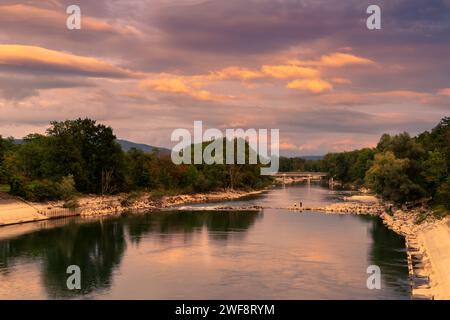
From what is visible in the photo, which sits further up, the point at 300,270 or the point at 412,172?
the point at 412,172

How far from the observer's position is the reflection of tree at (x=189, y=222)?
222 feet

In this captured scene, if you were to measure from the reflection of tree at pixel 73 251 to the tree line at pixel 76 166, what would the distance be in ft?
45.9

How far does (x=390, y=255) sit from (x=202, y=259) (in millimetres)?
17328

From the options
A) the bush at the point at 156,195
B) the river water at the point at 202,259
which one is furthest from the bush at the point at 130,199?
the river water at the point at 202,259

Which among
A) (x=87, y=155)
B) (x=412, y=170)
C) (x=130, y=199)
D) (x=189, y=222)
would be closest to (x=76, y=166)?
(x=87, y=155)

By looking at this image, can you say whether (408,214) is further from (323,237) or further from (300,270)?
(300,270)

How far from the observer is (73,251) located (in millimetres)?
54812

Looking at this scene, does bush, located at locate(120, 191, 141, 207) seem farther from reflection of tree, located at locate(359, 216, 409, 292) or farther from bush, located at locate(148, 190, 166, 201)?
reflection of tree, located at locate(359, 216, 409, 292)

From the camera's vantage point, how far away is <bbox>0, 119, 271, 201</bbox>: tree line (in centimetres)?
8288

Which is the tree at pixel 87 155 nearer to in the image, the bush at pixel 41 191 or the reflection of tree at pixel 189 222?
the bush at pixel 41 191

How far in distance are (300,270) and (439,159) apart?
30.6m

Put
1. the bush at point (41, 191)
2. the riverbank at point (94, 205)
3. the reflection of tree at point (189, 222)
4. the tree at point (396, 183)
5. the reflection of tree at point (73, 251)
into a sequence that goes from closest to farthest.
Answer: the reflection of tree at point (73, 251) → the reflection of tree at point (189, 222) → the riverbank at point (94, 205) → the tree at point (396, 183) → the bush at point (41, 191)

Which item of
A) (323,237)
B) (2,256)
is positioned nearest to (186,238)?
(323,237)
